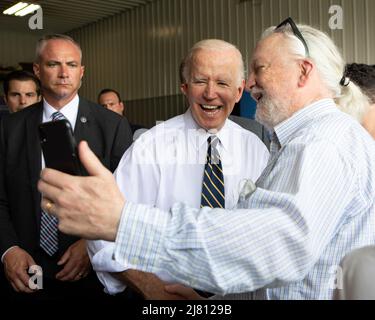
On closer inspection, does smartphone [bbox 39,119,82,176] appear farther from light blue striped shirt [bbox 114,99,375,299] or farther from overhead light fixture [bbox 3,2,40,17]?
overhead light fixture [bbox 3,2,40,17]

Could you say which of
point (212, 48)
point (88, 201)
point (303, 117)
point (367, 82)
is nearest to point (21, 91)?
point (212, 48)

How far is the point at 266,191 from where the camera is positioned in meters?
1.11

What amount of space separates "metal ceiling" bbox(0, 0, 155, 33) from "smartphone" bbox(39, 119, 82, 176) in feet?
36.9

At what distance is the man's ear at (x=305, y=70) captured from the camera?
1.47 meters

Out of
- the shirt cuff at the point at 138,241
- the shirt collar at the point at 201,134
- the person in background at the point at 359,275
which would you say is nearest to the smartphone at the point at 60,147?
the shirt cuff at the point at 138,241

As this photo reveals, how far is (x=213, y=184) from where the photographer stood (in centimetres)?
212

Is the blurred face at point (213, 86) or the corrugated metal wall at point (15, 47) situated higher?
the corrugated metal wall at point (15, 47)

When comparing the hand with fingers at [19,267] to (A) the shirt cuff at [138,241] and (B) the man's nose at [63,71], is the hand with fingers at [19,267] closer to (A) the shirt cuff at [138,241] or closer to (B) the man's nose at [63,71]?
(B) the man's nose at [63,71]

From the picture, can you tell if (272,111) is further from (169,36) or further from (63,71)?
(169,36)

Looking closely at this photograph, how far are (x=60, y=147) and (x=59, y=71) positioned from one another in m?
1.61

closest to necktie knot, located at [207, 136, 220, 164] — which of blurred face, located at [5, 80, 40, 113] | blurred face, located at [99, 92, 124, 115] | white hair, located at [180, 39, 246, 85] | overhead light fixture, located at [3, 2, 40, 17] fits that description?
white hair, located at [180, 39, 246, 85]

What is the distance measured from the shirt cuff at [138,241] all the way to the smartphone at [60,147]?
0.53 feet
